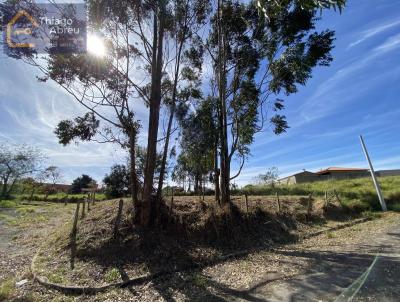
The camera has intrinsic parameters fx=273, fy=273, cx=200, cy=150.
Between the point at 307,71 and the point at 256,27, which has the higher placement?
the point at 256,27

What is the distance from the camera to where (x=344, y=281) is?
540cm

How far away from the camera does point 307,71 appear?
11.4m

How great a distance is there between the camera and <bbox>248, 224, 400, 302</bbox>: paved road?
4.70m

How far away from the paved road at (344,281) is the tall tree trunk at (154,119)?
4.69m

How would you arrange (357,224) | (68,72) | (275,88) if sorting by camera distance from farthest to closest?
(357,224), (275,88), (68,72)

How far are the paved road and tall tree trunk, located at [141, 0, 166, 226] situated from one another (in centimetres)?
469

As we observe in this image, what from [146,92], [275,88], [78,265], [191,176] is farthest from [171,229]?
[191,176]

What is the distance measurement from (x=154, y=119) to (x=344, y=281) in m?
7.10

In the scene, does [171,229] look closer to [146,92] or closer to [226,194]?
[226,194]

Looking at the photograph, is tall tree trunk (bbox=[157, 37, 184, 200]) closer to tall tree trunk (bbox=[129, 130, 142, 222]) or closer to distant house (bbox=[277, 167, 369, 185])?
tall tree trunk (bbox=[129, 130, 142, 222])

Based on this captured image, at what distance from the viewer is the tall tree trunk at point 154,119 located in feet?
29.5

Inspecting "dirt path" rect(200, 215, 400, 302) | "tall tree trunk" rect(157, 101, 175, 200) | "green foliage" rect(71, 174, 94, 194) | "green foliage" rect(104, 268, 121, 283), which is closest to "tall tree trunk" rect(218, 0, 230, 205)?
Answer: "tall tree trunk" rect(157, 101, 175, 200)

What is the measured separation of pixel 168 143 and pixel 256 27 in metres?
6.98

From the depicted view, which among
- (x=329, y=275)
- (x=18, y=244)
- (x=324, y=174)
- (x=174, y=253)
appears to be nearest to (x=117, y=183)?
(x=18, y=244)
